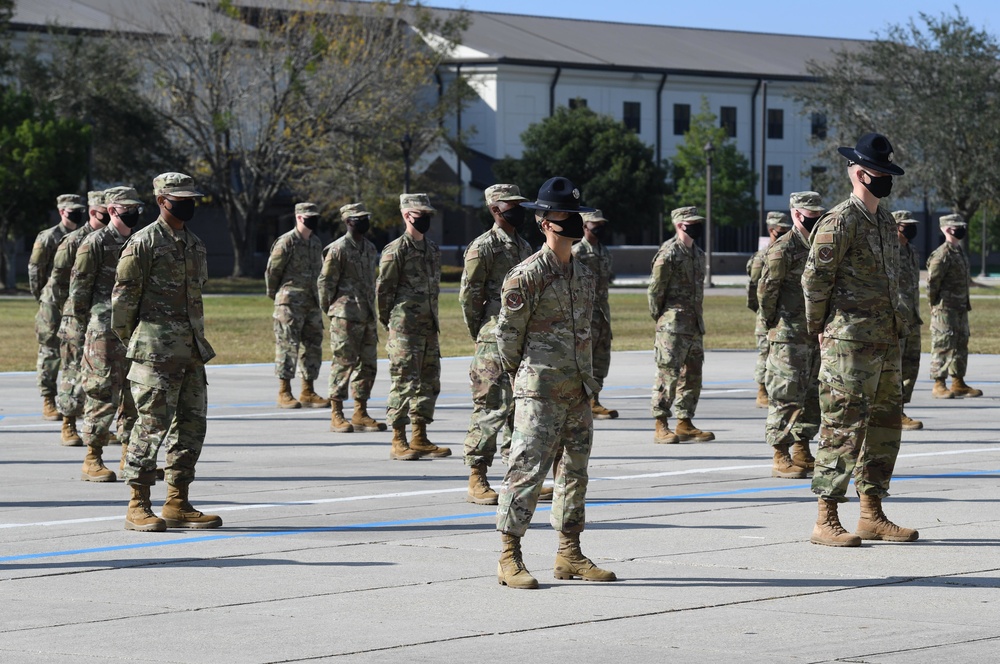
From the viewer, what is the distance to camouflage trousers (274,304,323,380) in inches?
719

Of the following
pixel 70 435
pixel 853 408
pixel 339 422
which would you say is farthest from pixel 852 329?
pixel 70 435

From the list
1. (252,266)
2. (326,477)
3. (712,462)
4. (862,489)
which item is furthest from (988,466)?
(252,266)

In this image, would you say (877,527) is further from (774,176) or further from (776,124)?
(774,176)

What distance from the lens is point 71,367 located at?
14242 millimetres

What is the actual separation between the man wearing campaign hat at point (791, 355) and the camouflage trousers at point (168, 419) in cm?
450

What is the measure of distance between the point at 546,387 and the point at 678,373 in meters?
6.56

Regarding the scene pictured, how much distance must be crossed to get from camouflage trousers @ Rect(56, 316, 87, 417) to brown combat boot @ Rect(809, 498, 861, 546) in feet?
22.7

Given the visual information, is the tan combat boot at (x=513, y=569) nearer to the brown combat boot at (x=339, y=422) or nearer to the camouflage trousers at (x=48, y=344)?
the brown combat boot at (x=339, y=422)

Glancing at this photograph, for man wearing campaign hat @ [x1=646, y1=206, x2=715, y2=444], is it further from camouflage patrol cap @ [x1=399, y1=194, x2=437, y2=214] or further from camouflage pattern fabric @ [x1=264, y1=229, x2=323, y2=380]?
camouflage pattern fabric @ [x1=264, y1=229, x2=323, y2=380]

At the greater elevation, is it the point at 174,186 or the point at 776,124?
the point at 776,124

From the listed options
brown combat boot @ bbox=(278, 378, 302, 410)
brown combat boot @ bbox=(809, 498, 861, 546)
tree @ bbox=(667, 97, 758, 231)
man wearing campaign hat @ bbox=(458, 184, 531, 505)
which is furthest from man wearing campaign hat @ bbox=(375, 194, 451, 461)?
tree @ bbox=(667, 97, 758, 231)

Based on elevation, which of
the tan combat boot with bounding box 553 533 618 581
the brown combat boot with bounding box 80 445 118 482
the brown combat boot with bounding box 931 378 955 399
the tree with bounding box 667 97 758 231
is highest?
the tree with bounding box 667 97 758 231

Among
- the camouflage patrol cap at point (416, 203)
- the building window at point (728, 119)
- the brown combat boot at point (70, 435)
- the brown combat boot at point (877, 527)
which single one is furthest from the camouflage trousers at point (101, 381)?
the building window at point (728, 119)

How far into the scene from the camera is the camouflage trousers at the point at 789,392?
1250cm
